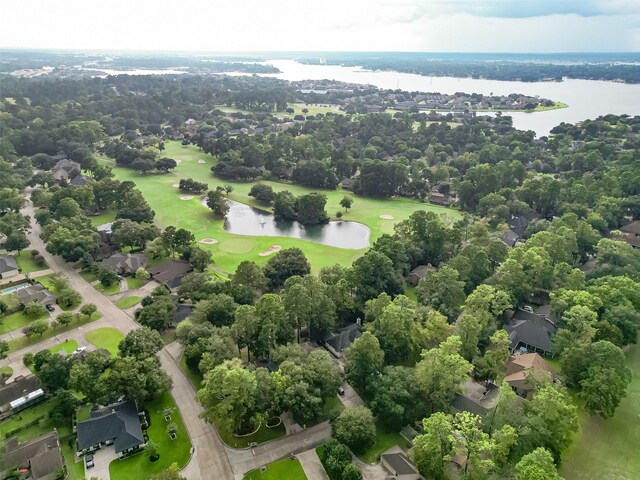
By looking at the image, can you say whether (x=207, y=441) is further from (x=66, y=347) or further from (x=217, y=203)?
(x=217, y=203)

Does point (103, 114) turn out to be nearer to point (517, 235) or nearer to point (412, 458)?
point (517, 235)

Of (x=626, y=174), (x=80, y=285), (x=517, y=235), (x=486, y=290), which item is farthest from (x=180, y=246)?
(x=626, y=174)

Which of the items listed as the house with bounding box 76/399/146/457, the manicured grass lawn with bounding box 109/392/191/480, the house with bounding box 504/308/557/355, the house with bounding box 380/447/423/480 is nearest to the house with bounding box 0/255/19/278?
the house with bounding box 76/399/146/457

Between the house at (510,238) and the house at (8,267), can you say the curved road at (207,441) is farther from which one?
the house at (510,238)

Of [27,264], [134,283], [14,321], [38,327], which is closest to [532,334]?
[134,283]

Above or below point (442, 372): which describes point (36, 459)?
below

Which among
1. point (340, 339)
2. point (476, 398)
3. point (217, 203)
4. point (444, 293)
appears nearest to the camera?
point (476, 398)

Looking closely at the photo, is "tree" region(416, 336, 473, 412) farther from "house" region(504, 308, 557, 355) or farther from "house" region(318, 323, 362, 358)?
"house" region(504, 308, 557, 355)
